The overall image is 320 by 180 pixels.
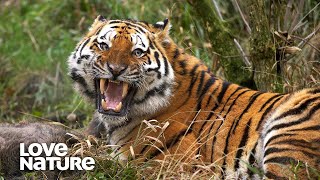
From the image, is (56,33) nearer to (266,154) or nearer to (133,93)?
(133,93)

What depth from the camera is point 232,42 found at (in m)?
7.68

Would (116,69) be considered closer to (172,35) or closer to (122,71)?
(122,71)

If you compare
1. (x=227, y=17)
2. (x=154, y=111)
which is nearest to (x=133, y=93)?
(x=154, y=111)

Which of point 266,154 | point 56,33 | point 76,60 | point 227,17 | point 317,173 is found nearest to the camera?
point 317,173

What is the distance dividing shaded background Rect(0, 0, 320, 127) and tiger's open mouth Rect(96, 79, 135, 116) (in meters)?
1.17

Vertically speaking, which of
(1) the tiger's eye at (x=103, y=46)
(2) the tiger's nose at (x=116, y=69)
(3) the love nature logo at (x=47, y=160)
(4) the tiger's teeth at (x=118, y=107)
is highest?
(1) the tiger's eye at (x=103, y=46)

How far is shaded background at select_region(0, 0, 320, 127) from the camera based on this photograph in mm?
7336

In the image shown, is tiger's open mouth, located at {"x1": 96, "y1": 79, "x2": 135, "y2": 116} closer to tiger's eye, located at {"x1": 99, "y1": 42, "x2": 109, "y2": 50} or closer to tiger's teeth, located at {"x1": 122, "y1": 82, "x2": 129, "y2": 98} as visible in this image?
tiger's teeth, located at {"x1": 122, "y1": 82, "x2": 129, "y2": 98}

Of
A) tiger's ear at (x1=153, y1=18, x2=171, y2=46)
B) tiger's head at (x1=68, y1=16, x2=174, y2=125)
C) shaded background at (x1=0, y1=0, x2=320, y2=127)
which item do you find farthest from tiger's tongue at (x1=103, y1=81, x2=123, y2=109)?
shaded background at (x1=0, y1=0, x2=320, y2=127)

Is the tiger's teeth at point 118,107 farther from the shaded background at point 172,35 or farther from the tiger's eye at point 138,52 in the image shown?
the shaded background at point 172,35

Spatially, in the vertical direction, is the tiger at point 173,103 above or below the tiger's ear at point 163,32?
below

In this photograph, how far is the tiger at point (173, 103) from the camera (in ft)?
19.4

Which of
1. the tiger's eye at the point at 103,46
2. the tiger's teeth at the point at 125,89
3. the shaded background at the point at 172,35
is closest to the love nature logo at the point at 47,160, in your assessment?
the tiger's teeth at the point at 125,89

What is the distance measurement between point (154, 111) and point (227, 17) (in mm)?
3723
